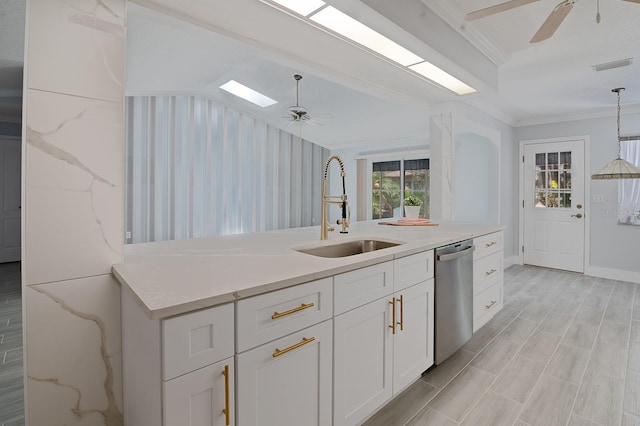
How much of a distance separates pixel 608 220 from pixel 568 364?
3.44 metres

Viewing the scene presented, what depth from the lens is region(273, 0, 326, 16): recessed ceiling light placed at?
172 centimetres

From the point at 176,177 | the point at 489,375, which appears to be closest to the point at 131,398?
the point at 489,375

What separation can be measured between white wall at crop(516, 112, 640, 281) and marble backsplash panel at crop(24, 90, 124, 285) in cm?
590

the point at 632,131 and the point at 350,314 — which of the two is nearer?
the point at 350,314

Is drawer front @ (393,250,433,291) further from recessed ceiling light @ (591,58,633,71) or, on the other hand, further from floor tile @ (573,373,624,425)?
recessed ceiling light @ (591,58,633,71)

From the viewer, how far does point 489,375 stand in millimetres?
2234

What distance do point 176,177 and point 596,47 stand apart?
5638 mm

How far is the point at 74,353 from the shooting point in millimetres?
1277

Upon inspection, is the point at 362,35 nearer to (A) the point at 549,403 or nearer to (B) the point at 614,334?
(A) the point at 549,403

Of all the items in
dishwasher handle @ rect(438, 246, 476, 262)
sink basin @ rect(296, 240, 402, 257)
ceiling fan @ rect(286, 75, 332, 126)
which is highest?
ceiling fan @ rect(286, 75, 332, 126)

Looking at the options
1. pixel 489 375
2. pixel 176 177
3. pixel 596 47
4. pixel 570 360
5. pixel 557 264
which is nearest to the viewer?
pixel 489 375

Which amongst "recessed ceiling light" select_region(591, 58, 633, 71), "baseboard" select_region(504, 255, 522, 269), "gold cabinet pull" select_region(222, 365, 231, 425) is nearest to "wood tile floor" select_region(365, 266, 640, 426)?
"gold cabinet pull" select_region(222, 365, 231, 425)

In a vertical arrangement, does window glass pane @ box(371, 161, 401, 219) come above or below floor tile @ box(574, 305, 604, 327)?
above

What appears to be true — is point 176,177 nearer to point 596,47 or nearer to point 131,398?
point 131,398
